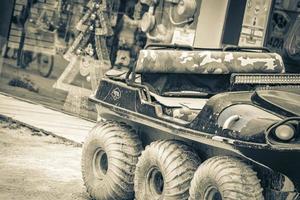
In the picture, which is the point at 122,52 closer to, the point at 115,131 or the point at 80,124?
the point at 80,124

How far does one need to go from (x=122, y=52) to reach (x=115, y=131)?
19.8ft

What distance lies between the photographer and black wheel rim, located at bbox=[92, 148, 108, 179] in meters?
7.41

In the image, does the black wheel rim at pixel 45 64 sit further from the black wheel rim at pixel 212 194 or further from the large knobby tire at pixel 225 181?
the black wheel rim at pixel 212 194

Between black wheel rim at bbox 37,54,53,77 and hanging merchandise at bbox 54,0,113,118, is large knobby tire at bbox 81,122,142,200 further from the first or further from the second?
black wheel rim at bbox 37,54,53,77

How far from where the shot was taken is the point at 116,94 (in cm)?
727

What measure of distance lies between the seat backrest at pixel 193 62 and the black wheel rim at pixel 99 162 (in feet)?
3.21

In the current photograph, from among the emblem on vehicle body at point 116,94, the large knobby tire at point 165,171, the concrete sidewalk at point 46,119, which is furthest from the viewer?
the concrete sidewalk at point 46,119

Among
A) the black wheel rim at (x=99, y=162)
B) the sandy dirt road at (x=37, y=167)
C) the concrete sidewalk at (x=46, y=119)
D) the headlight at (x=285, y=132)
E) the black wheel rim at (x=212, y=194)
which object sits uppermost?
the headlight at (x=285, y=132)

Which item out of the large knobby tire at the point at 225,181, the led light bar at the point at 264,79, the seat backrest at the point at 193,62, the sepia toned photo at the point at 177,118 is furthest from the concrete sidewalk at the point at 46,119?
the large knobby tire at the point at 225,181

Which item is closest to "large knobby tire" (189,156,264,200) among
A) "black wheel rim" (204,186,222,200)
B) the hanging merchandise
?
"black wheel rim" (204,186,222,200)

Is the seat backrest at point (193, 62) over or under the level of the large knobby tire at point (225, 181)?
over

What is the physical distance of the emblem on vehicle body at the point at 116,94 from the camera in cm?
721

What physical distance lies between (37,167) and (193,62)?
2.56 m

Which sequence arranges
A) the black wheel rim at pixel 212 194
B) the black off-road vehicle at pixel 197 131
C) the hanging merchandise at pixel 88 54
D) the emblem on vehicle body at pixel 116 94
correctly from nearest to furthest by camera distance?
1. the black off-road vehicle at pixel 197 131
2. the black wheel rim at pixel 212 194
3. the emblem on vehicle body at pixel 116 94
4. the hanging merchandise at pixel 88 54
